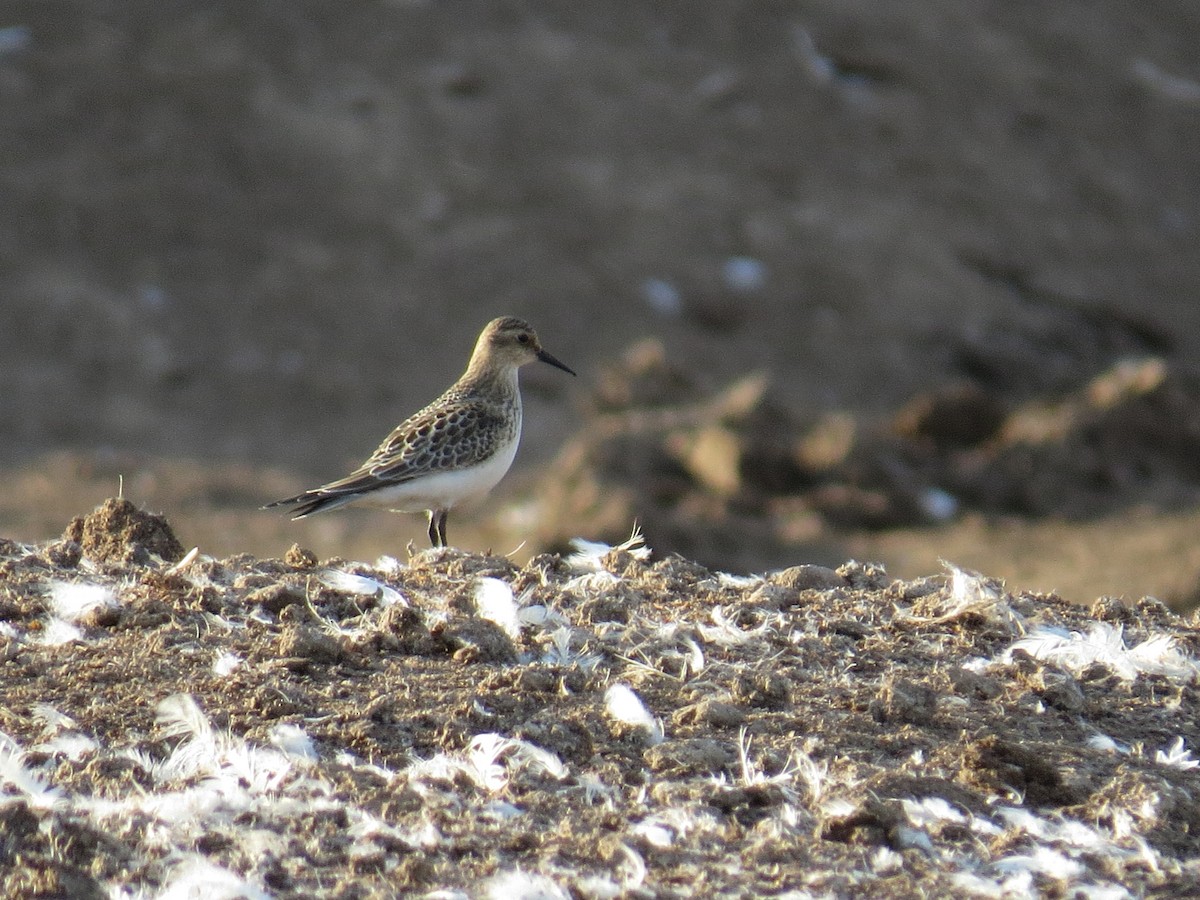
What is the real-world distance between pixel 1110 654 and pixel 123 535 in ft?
10.9

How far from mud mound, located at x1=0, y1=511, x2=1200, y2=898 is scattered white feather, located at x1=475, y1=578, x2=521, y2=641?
0.01m

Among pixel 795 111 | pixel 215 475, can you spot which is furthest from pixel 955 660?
pixel 795 111

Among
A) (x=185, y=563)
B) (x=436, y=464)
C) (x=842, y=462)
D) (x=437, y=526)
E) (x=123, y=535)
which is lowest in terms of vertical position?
(x=842, y=462)

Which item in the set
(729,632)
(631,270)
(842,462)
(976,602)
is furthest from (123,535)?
(631,270)

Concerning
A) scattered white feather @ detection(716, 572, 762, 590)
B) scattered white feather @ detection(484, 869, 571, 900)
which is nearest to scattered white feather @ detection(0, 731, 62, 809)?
scattered white feather @ detection(484, 869, 571, 900)

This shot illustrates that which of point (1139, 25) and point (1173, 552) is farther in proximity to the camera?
point (1139, 25)

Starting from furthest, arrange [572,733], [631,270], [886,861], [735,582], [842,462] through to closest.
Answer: [631,270], [842,462], [735,582], [572,733], [886,861]

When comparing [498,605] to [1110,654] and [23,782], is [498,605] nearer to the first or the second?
[23,782]

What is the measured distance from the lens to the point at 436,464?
8.23 meters

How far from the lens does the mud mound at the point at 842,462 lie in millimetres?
14930

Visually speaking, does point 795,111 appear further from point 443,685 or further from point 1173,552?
point 443,685

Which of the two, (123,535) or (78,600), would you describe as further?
(123,535)

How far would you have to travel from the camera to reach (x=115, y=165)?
21078mm

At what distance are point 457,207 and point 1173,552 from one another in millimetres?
10490
